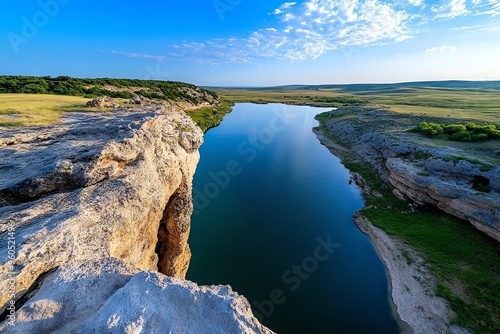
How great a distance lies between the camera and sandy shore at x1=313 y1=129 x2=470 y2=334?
1575 cm

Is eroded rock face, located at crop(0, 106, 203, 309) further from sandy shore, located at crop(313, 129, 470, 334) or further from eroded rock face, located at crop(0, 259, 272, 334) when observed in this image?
sandy shore, located at crop(313, 129, 470, 334)

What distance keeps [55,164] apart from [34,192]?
1155 mm

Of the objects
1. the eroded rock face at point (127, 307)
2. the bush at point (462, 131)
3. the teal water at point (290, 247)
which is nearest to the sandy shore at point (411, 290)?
the teal water at point (290, 247)

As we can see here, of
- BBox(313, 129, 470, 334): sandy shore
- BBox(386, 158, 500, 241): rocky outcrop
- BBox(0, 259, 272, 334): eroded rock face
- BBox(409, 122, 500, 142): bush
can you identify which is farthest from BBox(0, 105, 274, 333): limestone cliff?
BBox(409, 122, 500, 142): bush

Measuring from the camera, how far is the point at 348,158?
152 ft

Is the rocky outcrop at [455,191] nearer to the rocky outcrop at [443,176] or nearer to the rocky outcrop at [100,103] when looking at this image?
the rocky outcrop at [443,176]

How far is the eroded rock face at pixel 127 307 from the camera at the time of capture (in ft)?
16.8

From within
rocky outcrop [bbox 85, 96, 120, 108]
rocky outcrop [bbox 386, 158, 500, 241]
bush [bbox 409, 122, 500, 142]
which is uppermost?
rocky outcrop [bbox 85, 96, 120, 108]

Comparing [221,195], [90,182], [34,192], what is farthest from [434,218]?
[34,192]

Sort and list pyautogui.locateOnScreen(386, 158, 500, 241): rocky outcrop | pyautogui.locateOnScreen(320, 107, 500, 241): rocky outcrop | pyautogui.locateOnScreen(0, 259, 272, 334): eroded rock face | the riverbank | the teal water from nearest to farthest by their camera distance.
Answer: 1. pyautogui.locateOnScreen(0, 259, 272, 334): eroded rock face
2. the riverbank
3. the teal water
4. pyautogui.locateOnScreen(386, 158, 500, 241): rocky outcrop
5. pyautogui.locateOnScreen(320, 107, 500, 241): rocky outcrop

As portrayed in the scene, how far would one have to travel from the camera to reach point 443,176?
25.5 metres

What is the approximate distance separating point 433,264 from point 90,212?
2400cm

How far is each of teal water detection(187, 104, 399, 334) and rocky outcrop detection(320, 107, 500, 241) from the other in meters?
5.74

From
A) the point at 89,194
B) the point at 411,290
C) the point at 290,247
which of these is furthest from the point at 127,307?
the point at 411,290
